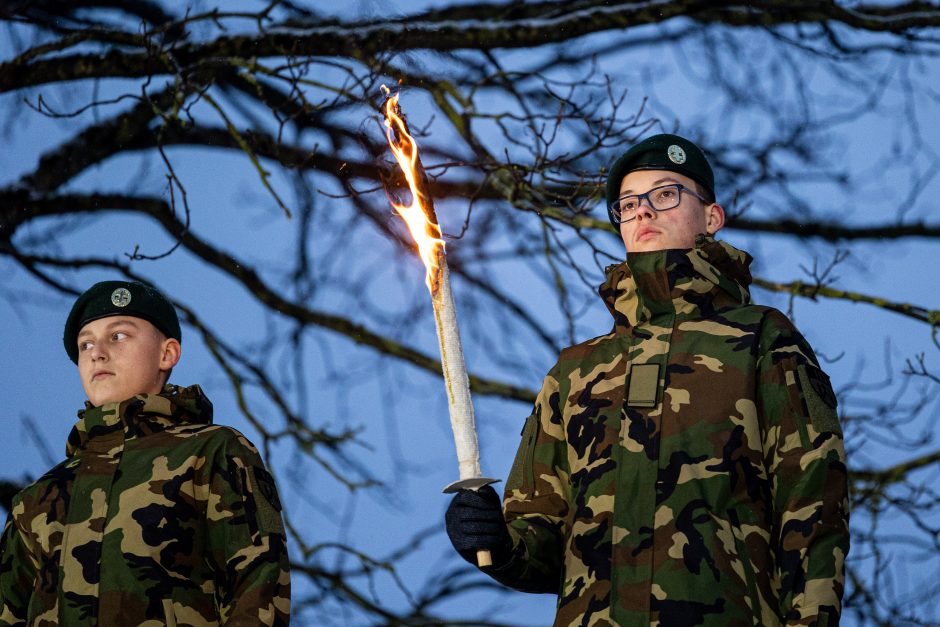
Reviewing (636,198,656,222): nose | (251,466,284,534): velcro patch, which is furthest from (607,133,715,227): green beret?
(251,466,284,534): velcro patch

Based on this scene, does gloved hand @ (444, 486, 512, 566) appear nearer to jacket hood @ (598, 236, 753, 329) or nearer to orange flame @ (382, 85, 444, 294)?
orange flame @ (382, 85, 444, 294)

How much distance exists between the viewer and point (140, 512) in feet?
11.9

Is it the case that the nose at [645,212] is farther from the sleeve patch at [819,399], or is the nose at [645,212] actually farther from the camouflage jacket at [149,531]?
the camouflage jacket at [149,531]

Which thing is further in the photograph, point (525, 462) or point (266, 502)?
point (266, 502)

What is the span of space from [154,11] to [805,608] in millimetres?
5739

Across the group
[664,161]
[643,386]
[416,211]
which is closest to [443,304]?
[416,211]

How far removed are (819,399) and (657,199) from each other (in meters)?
A: 0.70

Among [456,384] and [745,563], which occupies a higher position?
[456,384]

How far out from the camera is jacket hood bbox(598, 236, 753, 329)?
335 centimetres

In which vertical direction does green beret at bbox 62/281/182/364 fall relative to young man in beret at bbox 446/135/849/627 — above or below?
above

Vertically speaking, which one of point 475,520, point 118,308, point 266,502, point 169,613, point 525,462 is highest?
point 118,308

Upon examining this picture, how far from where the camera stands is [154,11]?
7.57 meters

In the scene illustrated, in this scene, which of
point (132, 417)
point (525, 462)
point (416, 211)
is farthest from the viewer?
point (132, 417)

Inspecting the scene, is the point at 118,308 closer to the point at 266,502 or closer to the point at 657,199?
the point at 266,502
